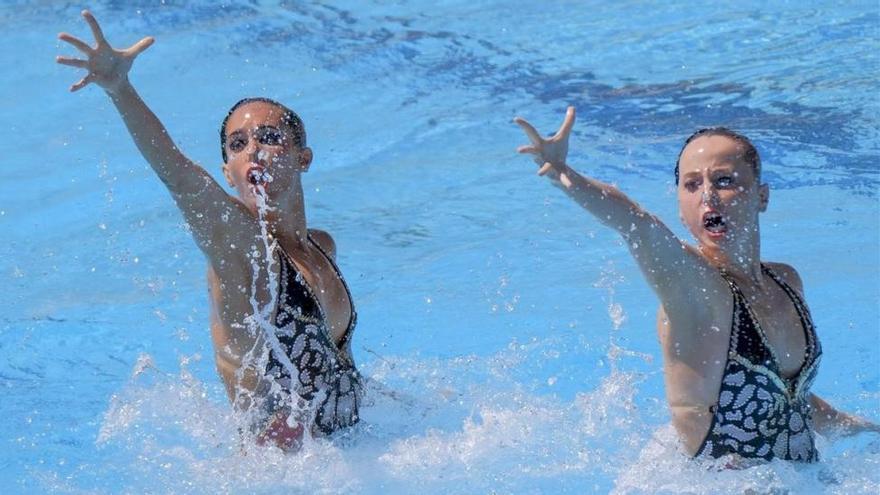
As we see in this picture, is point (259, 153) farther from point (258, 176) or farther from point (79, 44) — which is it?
point (79, 44)

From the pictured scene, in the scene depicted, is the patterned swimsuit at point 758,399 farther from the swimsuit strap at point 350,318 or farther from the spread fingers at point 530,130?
the swimsuit strap at point 350,318

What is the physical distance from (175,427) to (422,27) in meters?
4.86

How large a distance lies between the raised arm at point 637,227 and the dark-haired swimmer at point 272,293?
88 centimetres

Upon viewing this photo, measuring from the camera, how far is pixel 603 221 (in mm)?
3402

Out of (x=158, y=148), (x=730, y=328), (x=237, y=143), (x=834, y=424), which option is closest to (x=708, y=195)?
(x=730, y=328)

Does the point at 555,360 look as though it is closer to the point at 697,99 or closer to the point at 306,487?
the point at 306,487

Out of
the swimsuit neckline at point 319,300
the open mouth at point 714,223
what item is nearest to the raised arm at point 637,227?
the open mouth at point 714,223

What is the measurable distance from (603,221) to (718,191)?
1.72 ft

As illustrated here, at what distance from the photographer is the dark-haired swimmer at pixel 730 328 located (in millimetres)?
3678

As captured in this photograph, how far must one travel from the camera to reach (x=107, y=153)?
756 cm

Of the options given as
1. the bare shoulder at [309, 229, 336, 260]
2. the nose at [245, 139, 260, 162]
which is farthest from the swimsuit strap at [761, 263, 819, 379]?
the nose at [245, 139, 260, 162]

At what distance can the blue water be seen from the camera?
444cm

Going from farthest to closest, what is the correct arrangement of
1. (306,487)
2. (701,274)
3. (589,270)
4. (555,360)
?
(589,270)
(555,360)
(306,487)
(701,274)

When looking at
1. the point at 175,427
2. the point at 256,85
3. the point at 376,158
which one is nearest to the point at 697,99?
the point at 376,158
